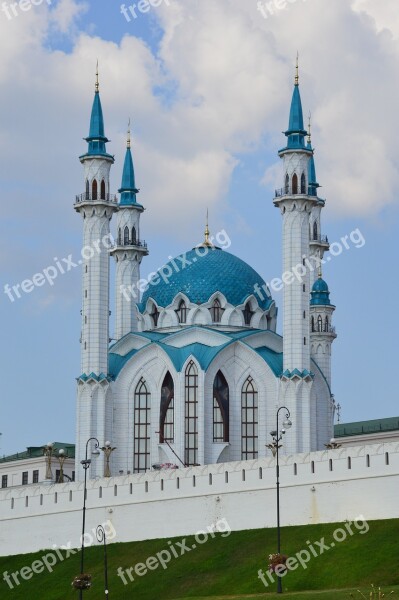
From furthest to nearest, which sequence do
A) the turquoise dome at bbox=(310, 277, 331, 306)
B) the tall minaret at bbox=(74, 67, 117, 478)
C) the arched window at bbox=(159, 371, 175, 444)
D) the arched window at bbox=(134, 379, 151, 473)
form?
the turquoise dome at bbox=(310, 277, 331, 306) → the arched window at bbox=(134, 379, 151, 473) → the arched window at bbox=(159, 371, 175, 444) → the tall minaret at bbox=(74, 67, 117, 478)

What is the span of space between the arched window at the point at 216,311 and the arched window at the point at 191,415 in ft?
20.5

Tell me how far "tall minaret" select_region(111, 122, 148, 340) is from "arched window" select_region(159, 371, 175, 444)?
31.8 feet

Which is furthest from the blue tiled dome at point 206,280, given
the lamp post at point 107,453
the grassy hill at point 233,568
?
the grassy hill at point 233,568

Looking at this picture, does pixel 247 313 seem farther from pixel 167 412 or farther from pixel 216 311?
pixel 167 412

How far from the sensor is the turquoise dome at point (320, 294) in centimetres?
11881

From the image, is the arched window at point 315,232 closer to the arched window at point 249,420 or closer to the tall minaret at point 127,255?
the tall minaret at point 127,255

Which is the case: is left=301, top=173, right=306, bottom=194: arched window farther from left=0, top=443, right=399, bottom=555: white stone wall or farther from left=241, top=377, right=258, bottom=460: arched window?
left=0, top=443, right=399, bottom=555: white stone wall

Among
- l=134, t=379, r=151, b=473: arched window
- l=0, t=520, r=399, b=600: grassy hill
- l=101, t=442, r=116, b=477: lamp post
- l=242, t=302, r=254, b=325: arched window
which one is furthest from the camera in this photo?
l=242, t=302, r=254, b=325: arched window

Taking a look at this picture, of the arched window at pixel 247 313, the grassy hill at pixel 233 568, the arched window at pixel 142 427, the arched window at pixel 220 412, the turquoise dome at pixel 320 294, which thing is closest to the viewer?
the grassy hill at pixel 233 568

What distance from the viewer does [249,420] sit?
10931cm

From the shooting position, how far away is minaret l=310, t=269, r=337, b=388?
382ft

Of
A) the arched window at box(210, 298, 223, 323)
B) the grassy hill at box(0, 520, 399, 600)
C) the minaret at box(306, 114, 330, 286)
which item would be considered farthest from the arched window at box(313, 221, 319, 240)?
the grassy hill at box(0, 520, 399, 600)

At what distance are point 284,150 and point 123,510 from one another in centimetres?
2949

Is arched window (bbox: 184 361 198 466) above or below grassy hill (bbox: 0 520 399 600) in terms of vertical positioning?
above
